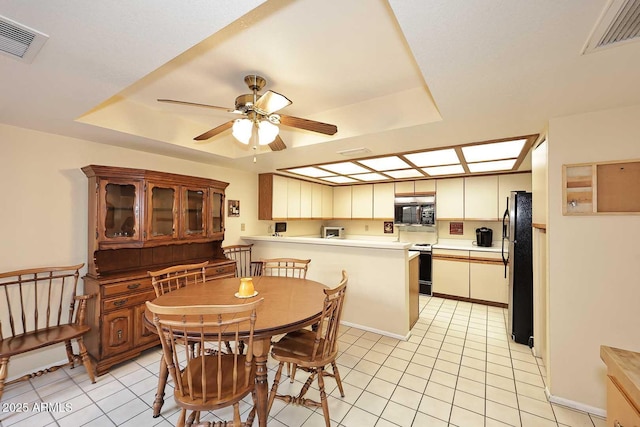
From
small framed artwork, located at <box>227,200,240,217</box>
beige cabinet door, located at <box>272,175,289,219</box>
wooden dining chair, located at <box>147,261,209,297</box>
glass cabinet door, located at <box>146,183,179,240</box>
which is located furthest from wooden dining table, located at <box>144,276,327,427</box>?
beige cabinet door, located at <box>272,175,289,219</box>

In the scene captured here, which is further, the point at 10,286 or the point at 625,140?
the point at 10,286

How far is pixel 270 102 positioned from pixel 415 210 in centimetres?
392

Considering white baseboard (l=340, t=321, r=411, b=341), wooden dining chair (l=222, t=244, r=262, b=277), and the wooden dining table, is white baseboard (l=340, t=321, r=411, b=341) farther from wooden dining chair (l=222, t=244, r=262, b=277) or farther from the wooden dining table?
wooden dining chair (l=222, t=244, r=262, b=277)

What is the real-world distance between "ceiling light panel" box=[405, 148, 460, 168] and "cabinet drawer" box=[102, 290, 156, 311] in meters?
3.20

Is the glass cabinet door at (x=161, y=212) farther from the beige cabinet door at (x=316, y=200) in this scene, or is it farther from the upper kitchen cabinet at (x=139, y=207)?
the beige cabinet door at (x=316, y=200)

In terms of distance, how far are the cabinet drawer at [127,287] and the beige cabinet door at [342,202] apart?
156 inches

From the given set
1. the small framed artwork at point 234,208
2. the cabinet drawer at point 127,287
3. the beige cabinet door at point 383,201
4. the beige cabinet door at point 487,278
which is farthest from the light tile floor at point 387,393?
the beige cabinet door at point 383,201

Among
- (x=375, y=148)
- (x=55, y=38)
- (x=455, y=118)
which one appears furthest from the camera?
(x=375, y=148)

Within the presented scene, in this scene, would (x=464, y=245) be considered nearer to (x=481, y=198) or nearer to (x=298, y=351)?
(x=481, y=198)

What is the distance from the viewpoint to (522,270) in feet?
9.42

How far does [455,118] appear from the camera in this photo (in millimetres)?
2053

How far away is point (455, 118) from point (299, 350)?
2.08 meters

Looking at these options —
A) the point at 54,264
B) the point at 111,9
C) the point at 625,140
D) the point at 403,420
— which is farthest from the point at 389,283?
the point at 54,264

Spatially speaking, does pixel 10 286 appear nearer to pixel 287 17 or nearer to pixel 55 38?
pixel 55 38
